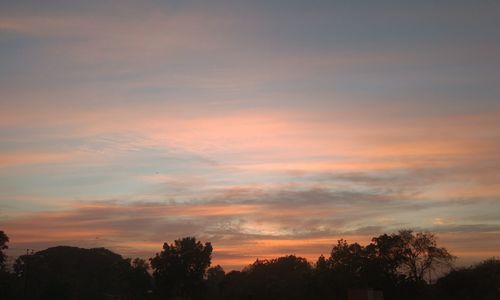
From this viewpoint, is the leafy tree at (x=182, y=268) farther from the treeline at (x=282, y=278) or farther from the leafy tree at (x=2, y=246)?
→ the leafy tree at (x=2, y=246)

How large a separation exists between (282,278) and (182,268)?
19.8 m

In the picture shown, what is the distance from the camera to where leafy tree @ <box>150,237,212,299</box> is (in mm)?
89938

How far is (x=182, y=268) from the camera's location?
91.5 m

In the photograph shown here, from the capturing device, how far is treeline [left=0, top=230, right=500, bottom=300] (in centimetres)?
6938

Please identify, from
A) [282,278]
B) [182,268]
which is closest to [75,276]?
[182,268]

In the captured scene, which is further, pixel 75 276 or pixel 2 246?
pixel 75 276

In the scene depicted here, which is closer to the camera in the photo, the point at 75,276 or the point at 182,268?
the point at 182,268

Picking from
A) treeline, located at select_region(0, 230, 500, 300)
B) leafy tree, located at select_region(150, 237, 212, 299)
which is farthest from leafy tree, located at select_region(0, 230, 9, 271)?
leafy tree, located at select_region(150, 237, 212, 299)

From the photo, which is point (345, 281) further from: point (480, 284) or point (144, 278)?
point (144, 278)

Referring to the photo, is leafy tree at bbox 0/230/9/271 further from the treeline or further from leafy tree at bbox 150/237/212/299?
leafy tree at bbox 150/237/212/299

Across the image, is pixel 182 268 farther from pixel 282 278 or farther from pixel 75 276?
pixel 75 276

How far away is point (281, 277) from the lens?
271ft

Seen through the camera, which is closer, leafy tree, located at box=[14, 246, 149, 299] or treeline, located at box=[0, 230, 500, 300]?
treeline, located at box=[0, 230, 500, 300]

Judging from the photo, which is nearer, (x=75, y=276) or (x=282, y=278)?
(x=282, y=278)
